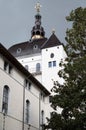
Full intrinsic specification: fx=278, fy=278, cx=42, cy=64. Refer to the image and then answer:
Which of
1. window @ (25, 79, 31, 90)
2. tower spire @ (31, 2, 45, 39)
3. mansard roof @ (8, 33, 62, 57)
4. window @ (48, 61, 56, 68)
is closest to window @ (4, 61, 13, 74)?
window @ (25, 79, 31, 90)

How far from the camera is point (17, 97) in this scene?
26.0 meters

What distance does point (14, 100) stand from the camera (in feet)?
83.1

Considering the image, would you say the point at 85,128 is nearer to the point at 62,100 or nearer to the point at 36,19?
the point at 62,100

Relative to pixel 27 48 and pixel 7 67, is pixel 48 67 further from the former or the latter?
pixel 7 67

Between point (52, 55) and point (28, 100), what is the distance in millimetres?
21373

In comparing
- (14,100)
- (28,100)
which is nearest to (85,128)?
(14,100)

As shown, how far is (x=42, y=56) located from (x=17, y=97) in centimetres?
2492

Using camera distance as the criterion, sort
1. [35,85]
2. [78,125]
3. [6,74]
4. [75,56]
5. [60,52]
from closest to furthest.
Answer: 1. [78,125]
2. [75,56]
3. [6,74]
4. [35,85]
5. [60,52]

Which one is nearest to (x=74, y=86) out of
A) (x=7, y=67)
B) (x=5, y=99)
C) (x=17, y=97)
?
(x=5, y=99)

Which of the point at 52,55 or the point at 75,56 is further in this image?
the point at 52,55

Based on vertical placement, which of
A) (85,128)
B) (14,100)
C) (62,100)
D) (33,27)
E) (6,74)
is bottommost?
(85,128)

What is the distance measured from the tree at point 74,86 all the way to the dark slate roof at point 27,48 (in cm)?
3399

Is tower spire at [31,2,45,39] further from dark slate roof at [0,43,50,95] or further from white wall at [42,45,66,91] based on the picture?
dark slate roof at [0,43,50,95]

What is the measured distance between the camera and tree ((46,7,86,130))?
1792cm
